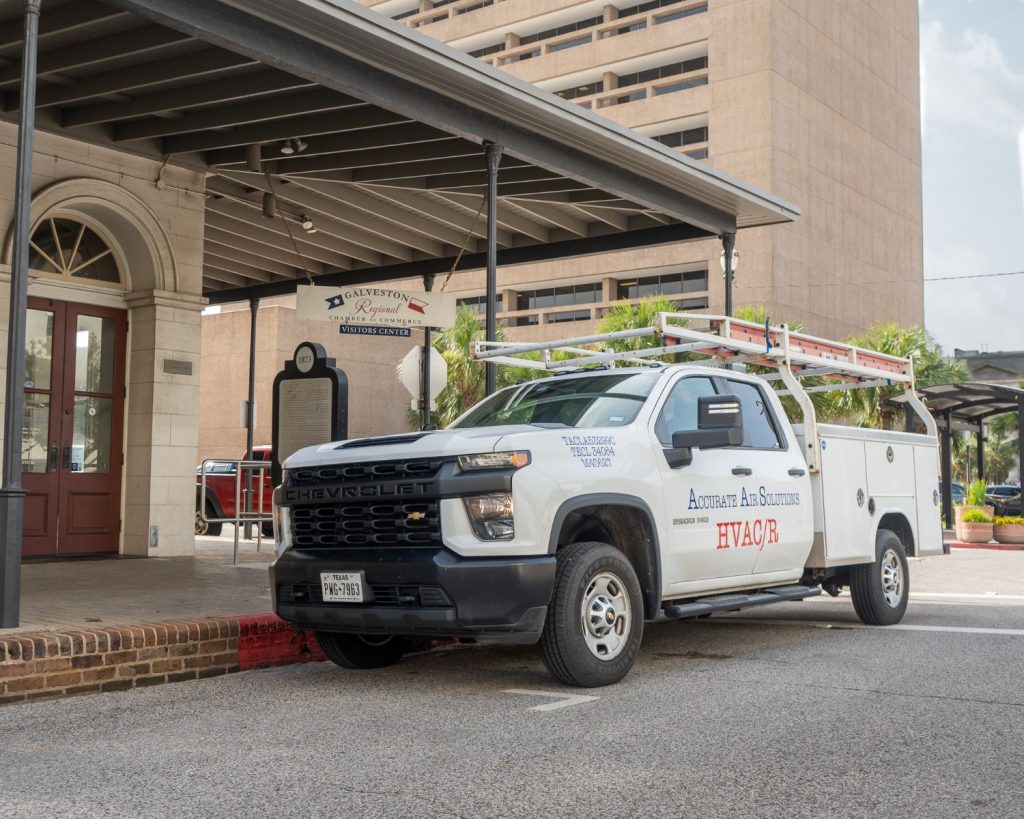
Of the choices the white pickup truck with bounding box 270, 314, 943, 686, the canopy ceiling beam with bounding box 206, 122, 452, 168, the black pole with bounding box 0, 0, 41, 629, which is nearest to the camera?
the white pickup truck with bounding box 270, 314, 943, 686

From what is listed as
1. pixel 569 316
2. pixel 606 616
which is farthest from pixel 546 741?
pixel 569 316

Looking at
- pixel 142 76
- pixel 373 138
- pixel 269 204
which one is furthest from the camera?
pixel 269 204

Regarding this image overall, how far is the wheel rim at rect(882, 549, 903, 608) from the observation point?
32.3 ft

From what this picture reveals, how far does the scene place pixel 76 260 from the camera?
13383 mm

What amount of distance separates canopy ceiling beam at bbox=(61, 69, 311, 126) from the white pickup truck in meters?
3.69

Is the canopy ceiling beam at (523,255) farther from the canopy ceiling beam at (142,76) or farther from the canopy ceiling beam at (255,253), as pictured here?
the canopy ceiling beam at (142,76)

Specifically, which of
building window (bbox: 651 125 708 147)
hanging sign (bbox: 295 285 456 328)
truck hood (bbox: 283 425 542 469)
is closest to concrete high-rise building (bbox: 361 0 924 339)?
building window (bbox: 651 125 708 147)

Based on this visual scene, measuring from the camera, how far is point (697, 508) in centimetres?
762

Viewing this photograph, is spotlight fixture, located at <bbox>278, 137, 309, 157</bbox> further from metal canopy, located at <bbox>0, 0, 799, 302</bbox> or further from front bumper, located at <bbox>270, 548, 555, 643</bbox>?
front bumper, located at <bbox>270, 548, 555, 643</bbox>

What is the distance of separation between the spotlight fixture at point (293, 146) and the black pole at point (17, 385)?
4.85 metres

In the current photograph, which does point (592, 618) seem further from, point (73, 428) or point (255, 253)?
point (255, 253)

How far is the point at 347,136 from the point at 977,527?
55.6 ft

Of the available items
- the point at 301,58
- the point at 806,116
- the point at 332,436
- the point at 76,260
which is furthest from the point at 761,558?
the point at 806,116

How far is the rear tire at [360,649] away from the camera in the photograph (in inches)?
301
